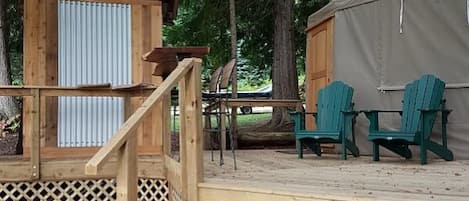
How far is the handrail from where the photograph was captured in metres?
2.48

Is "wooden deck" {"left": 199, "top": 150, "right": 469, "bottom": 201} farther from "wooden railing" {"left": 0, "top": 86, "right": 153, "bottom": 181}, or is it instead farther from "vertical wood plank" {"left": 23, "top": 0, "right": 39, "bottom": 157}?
"vertical wood plank" {"left": 23, "top": 0, "right": 39, "bottom": 157}

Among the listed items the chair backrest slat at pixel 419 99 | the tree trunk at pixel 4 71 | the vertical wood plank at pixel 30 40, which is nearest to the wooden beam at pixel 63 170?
the vertical wood plank at pixel 30 40

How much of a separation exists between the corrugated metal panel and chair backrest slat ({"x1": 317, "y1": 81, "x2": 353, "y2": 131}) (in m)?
2.10

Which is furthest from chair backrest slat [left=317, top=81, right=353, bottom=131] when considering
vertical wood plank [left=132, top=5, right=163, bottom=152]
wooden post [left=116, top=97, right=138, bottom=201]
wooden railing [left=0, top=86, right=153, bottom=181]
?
wooden post [left=116, top=97, right=138, bottom=201]

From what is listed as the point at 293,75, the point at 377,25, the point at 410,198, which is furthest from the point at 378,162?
the point at 293,75

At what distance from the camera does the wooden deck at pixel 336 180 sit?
3.21m

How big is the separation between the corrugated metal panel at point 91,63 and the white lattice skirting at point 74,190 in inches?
23.2

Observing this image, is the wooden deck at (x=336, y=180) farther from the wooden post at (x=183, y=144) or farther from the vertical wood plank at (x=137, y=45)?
the vertical wood plank at (x=137, y=45)

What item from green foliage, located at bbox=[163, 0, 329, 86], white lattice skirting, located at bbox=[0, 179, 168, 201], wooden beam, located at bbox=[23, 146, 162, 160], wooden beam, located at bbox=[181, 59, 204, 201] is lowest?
A: white lattice skirting, located at bbox=[0, 179, 168, 201]

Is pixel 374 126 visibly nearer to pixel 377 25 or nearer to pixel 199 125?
pixel 377 25

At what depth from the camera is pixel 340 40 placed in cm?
664

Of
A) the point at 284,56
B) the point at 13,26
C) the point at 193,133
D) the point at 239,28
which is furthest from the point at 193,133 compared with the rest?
the point at 13,26

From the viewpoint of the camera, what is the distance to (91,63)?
575 centimetres

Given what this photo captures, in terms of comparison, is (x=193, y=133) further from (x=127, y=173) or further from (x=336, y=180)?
(x=336, y=180)
